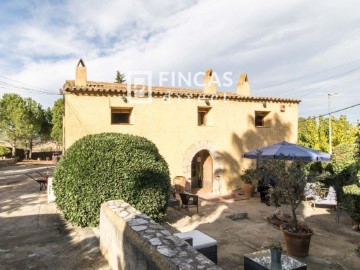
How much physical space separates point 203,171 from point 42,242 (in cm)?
958

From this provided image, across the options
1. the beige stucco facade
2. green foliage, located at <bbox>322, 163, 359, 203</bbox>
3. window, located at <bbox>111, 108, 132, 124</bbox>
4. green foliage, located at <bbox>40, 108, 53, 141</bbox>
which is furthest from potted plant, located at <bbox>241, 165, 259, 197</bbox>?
green foliage, located at <bbox>40, 108, 53, 141</bbox>

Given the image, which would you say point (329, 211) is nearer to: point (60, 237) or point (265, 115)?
point (265, 115)

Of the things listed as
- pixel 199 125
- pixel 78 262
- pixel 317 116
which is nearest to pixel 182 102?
pixel 199 125

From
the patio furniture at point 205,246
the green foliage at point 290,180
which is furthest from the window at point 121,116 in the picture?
the patio furniture at point 205,246

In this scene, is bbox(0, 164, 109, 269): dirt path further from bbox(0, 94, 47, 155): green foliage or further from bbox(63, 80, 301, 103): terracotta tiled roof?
bbox(0, 94, 47, 155): green foliage

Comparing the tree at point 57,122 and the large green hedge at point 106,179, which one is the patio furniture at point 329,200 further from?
the tree at point 57,122

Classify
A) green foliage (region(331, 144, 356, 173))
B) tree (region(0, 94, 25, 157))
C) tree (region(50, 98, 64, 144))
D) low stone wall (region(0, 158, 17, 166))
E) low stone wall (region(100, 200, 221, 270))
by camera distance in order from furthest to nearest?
tree (region(50, 98, 64, 144)) < tree (region(0, 94, 25, 157)) < low stone wall (region(0, 158, 17, 166)) < green foliage (region(331, 144, 356, 173)) < low stone wall (region(100, 200, 221, 270))

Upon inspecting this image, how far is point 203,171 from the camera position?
15023 millimetres

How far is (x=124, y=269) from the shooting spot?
4.72 m

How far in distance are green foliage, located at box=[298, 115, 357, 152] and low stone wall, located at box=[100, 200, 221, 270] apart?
57.3 ft

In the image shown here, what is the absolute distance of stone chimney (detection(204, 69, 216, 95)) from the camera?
14320mm

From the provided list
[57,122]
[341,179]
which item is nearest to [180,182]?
[341,179]

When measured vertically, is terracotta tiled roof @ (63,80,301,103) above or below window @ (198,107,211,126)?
above

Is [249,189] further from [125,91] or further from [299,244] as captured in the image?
[125,91]
